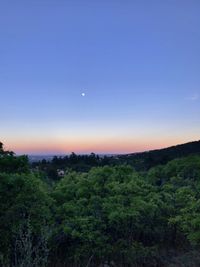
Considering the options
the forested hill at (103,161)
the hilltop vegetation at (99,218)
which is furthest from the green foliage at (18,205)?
the forested hill at (103,161)

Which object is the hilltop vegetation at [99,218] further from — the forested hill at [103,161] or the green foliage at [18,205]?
the forested hill at [103,161]

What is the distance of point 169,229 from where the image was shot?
17.1m

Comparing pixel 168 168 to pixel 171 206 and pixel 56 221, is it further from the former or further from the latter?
pixel 56 221

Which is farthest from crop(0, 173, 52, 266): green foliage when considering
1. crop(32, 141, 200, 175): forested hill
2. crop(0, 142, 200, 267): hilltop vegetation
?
crop(32, 141, 200, 175): forested hill

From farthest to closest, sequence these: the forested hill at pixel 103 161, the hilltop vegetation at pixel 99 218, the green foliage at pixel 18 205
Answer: the forested hill at pixel 103 161 → the hilltop vegetation at pixel 99 218 → the green foliage at pixel 18 205

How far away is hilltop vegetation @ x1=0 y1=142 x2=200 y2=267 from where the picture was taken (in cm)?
1287

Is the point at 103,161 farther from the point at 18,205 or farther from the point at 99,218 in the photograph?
the point at 18,205

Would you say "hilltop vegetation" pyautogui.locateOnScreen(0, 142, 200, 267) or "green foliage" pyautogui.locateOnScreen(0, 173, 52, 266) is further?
"hilltop vegetation" pyautogui.locateOnScreen(0, 142, 200, 267)

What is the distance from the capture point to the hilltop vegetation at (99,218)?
1287 cm

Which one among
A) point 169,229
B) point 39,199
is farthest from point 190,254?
point 39,199

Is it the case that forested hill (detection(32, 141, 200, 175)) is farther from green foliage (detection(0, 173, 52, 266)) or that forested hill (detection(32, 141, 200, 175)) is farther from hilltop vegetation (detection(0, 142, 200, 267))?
green foliage (detection(0, 173, 52, 266))

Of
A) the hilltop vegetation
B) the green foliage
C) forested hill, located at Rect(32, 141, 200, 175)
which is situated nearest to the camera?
the green foliage

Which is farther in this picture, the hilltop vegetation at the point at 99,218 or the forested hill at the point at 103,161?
the forested hill at the point at 103,161

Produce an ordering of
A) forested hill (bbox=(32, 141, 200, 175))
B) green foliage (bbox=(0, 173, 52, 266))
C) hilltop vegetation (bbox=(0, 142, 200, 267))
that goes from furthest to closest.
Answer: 1. forested hill (bbox=(32, 141, 200, 175))
2. hilltop vegetation (bbox=(0, 142, 200, 267))
3. green foliage (bbox=(0, 173, 52, 266))
